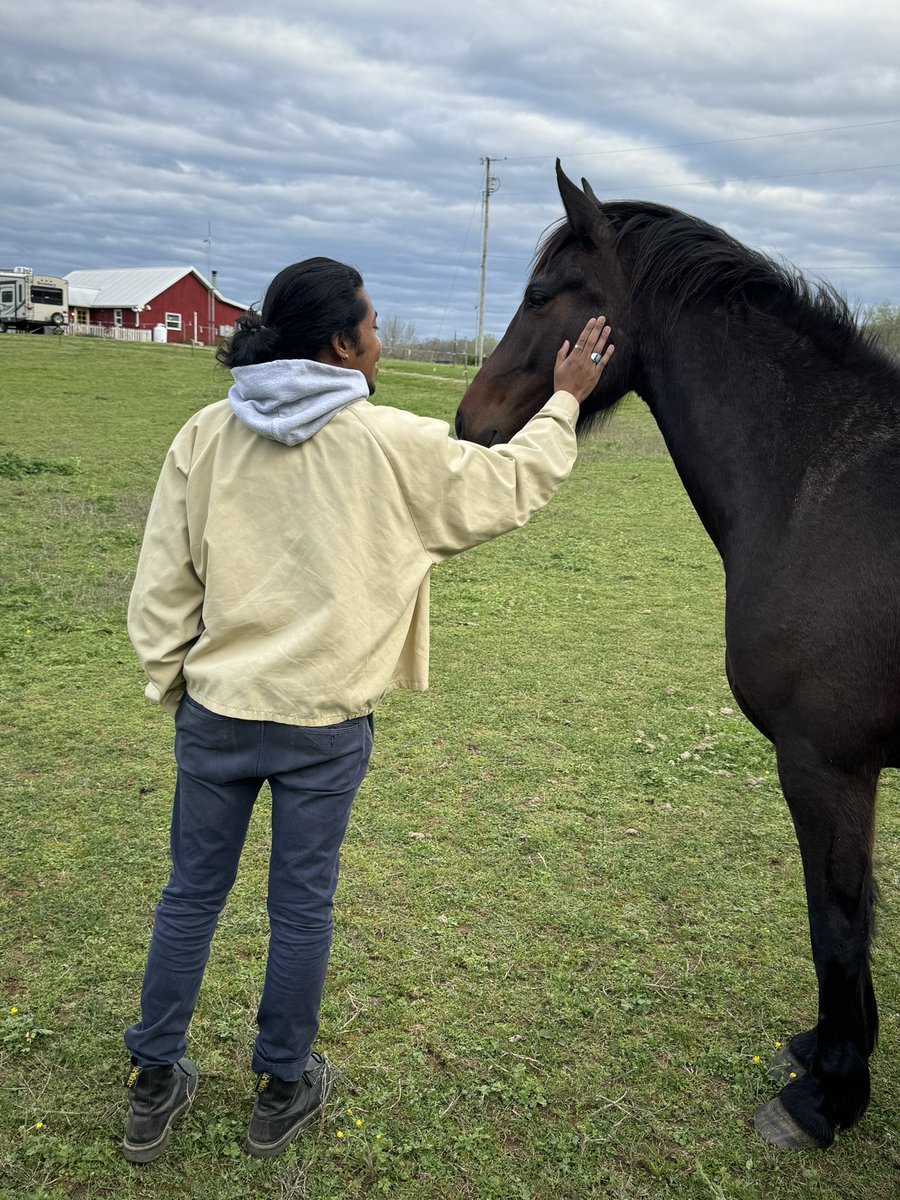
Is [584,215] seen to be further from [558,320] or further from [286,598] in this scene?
[286,598]

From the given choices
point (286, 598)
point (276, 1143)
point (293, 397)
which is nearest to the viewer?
point (293, 397)

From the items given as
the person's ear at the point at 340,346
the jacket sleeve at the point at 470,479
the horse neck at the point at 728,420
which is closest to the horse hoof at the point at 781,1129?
the horse neck at the point at 728,420

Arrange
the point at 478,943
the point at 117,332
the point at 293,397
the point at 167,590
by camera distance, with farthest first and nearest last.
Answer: the point at 117,332, the point at 478,943, the point at 167,590, the point at 293,397

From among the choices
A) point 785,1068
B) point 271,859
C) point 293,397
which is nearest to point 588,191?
point 293,397

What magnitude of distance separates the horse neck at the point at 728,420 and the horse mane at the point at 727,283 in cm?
8

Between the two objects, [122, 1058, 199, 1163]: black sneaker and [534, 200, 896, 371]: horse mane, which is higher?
[534, 200, 896, 371]: horse mane

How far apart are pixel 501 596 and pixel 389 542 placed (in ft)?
20.4

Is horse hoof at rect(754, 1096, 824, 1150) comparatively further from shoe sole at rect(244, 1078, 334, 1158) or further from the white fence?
the white fence

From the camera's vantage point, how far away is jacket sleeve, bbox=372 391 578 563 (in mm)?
2193

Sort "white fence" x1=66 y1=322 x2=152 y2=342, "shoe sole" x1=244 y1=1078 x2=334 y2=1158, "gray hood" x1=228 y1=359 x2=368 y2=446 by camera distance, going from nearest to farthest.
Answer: "gray hood" x1=228 y1=359 x2=368 y2=446 → "shoe sole" x1=244 y1=1078 x2=334 y2=1158 → "white fence" x1=66 y1=322 x2=152 y2=342

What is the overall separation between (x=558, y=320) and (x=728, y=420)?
636 millimetres

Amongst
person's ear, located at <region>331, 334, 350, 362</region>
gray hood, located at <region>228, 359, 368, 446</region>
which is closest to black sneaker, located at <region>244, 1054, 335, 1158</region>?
gray hood, located at <region>228, 359, 368, 446</region>

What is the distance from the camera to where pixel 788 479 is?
2.63m

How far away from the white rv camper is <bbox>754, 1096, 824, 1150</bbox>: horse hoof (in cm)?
4654
